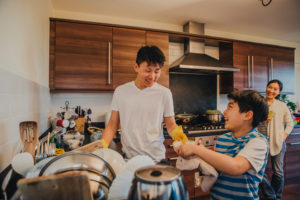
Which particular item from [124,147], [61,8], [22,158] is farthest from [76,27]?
[22,158]

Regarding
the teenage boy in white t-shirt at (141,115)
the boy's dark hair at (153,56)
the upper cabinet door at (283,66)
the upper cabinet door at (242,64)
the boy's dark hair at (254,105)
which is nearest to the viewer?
the boy's dark hair at (254,105)

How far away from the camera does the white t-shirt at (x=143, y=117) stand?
50.2 inches

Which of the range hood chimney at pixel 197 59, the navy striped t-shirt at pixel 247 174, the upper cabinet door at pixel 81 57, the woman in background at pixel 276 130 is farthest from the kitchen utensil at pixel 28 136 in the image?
the woman in background at pixel 276 130

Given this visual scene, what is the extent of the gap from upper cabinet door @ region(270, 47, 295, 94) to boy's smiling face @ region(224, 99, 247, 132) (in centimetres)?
247

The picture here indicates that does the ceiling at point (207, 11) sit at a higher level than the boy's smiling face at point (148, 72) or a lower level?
higher

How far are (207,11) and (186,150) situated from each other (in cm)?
223

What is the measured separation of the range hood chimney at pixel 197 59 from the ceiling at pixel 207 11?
0.12 meters

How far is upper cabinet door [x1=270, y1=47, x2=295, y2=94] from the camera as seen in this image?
9.61 ft

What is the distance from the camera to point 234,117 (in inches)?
38.5

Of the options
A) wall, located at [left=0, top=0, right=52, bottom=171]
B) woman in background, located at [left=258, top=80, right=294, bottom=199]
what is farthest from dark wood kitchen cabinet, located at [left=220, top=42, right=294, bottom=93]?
wall, located at [left=0, top=0, right=52, bottom=171]

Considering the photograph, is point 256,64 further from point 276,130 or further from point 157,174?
point 157,174

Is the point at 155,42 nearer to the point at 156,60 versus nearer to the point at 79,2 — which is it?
the point at 79,2

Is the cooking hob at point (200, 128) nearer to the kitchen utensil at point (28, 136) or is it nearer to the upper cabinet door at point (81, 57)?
the upper cabinet door at point (81, 57)

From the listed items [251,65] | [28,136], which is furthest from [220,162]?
[251,65]
